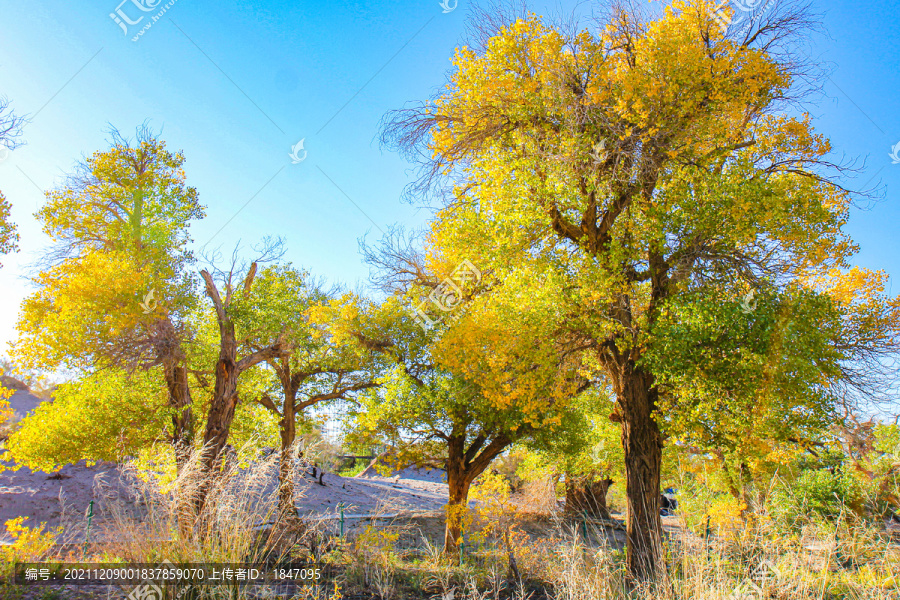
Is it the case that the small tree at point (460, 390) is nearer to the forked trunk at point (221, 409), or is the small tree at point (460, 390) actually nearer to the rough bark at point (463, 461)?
the rough bark at point (463, 461)

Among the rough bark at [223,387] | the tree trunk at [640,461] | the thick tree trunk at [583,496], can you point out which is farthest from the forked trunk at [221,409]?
the thick tree trunk at [583,496]

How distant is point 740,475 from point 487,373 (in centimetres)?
1150

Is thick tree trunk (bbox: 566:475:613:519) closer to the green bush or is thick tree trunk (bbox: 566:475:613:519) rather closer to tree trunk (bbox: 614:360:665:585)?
the green bush

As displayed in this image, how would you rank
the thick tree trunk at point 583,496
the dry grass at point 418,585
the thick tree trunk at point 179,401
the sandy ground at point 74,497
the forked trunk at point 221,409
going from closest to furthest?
the dry grass at point 418,585
the forked trunk at point 221,409
the thick tree trunk at point 179,401
the sandy ground at point 74,497
the thick tree trunk at point 583,496

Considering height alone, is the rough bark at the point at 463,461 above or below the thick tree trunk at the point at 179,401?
below

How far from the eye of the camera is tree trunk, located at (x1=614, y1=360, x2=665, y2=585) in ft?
24.8

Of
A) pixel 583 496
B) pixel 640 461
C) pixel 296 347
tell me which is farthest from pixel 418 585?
pixel 583 496

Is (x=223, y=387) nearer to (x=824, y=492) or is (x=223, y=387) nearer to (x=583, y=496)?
(x=824, y=492)

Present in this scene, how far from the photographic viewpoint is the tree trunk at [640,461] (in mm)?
7551

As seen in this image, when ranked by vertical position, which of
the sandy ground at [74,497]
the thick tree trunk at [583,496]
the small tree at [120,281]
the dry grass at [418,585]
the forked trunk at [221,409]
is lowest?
the thick tree trunk at [583,496]

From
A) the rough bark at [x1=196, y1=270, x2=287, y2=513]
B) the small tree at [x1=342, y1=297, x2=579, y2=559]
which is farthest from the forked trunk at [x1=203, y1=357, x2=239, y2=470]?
the small tree at [x1=342, y1=297, x2=579, y2=559]

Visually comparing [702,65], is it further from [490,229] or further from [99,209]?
[99,209]

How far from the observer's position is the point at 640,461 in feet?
26.3

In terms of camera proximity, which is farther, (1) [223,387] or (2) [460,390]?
(2) [460,390]
